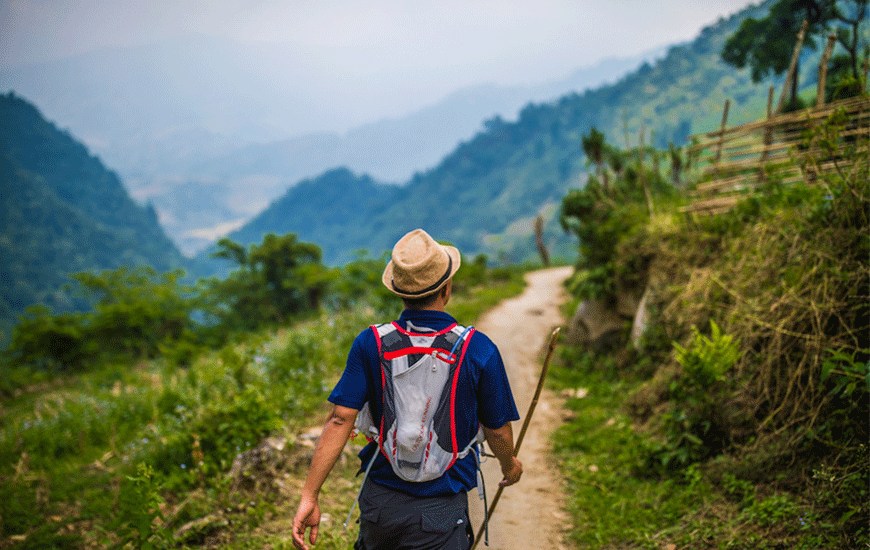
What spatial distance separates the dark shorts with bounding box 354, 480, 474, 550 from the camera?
1944 millimetres

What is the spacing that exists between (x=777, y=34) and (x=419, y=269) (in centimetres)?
2818

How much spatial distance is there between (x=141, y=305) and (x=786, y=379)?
1475 inches

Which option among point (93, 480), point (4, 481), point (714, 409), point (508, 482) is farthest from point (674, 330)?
point (4, 481)

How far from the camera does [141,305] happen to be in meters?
31.9

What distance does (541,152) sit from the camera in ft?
507

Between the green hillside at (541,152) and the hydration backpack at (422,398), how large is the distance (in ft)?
281

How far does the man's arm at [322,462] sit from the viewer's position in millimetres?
1946

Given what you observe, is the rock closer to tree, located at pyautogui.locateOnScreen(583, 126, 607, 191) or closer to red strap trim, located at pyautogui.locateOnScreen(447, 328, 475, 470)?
red strap trim, located at pyautogui.locateOnScreen(447, 328, 475, 470)

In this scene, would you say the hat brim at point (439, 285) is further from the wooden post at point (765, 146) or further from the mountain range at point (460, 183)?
the mountain range at point (460, 183)

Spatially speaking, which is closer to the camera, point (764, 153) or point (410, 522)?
point (410, 522)

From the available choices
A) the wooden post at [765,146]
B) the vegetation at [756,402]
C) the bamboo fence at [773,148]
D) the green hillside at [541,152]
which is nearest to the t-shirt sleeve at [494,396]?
the vegetation at [756,402]

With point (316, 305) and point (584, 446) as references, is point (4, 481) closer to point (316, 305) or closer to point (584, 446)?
point (584, 446)

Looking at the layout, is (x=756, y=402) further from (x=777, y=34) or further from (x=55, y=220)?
(x=55, y=220)

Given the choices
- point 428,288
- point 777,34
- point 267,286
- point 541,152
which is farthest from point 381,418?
point 541,152
